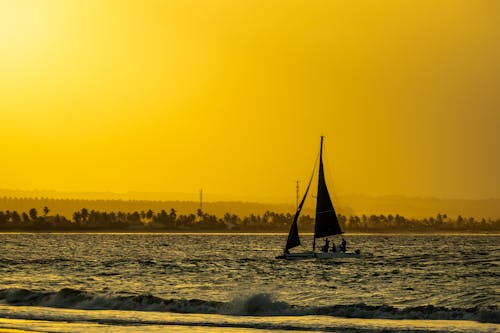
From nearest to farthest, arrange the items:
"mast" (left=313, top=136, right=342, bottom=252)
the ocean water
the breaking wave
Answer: the ocean water < the breaking wave < "mast" (left=313, top=136, right=342, bottom=252)

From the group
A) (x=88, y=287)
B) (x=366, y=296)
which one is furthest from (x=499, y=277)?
(x=88, y=287)

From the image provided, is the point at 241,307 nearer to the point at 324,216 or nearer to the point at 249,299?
the point at 249,299

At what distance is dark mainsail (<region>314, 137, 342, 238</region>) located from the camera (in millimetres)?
126000

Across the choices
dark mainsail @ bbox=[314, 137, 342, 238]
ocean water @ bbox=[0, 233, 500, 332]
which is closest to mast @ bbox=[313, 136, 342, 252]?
dark mainsail @ bbox=[314, 137, 342, 238]

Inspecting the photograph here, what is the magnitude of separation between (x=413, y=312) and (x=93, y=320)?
1818 cm

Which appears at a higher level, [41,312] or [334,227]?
[334,227]

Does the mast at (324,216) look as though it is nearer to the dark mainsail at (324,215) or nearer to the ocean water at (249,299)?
the dark mainsail at (324,215)

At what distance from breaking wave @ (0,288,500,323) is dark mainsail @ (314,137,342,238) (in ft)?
193

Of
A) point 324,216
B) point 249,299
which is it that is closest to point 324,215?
point 324,216

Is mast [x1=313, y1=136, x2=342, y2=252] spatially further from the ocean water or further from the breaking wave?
the breaking wave

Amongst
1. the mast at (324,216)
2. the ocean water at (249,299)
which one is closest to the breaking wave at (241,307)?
the ocean water at (249,299)

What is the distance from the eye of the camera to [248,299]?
61781mm

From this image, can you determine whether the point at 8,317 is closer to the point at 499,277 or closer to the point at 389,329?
the point at 389,329

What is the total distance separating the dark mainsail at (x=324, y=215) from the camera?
126 meters
